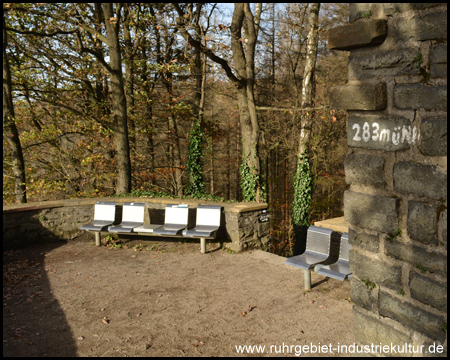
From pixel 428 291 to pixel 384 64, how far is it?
135 centimetres

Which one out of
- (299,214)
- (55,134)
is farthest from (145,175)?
(299,214)

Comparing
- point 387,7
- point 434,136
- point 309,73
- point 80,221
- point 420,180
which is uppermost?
point 309,73

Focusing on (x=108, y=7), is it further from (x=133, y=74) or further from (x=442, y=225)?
(x=442, y=225)

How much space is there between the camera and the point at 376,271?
251 centimetres

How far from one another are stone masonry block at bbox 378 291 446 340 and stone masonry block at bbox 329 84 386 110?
1192mm

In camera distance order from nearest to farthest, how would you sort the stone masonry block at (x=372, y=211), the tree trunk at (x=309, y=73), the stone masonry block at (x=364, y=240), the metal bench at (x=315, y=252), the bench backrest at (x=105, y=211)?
the stone masonry block at (x=372, y=211) → the stone masonry block at (x=364, y=240) → the metal bench at (x=315, y=252) → the bench backrest at (x=105, y=211) → the tree trunk at (x=309, y=73)

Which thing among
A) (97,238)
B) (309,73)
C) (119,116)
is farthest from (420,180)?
(309,73)

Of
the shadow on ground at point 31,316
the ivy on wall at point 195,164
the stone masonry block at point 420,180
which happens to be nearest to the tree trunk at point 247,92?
the ivy on wall at point 195,164

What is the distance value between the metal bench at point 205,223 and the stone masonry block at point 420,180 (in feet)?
17.8

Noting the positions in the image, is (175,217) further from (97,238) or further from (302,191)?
(302,191)

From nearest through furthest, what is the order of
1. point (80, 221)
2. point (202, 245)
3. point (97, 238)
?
point (202, 245), point (97, 238), point (80, 221)

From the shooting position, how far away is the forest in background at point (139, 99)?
11055 millimetres

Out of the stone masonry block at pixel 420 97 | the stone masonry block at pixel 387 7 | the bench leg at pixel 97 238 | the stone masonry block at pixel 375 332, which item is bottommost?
the bench leg at pixel 97 238

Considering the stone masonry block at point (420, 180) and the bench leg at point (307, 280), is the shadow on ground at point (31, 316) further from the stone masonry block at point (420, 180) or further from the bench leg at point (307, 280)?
the stone masonry block at point (420, 180)
